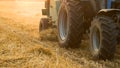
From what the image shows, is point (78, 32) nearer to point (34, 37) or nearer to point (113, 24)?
point (113, 24)

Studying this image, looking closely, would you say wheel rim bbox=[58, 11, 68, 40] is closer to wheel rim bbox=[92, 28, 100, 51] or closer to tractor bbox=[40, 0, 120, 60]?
tractor bbox=[40, 0, 120, 60]

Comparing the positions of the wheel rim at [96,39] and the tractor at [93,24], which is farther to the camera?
the wheel rim at [96,39]

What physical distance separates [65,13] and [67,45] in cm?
107

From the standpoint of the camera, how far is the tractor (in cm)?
898

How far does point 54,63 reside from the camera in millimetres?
8719

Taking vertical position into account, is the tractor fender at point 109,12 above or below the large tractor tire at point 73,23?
above

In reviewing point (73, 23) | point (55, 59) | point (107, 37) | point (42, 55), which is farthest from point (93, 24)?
point (42, 55)

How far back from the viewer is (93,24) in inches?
377

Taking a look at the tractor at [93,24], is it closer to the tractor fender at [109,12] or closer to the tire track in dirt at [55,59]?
the tractor fender at [109,12]

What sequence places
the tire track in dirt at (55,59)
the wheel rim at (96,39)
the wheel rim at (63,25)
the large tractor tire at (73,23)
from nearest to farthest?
the tire track in dirt at (55,59)
the wheel rim at (96,39)
the large tractor tire at (73,23)
the wheel rim at (63,25)

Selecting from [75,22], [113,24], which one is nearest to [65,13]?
[75,22]

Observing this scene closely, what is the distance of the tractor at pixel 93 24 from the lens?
8984 mm

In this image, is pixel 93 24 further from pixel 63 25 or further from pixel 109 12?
pixel 63 25

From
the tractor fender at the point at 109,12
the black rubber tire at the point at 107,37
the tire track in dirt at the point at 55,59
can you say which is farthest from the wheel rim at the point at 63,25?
the black rubber tire at the point at 107,37
